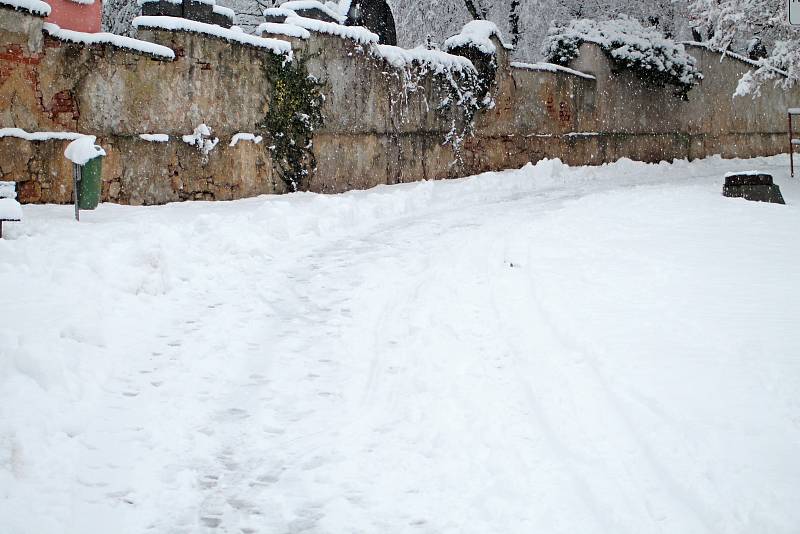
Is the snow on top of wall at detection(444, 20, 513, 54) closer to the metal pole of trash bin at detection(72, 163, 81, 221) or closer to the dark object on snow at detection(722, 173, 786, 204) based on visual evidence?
the dark object on snow at detection(722, 173, 786, 204)

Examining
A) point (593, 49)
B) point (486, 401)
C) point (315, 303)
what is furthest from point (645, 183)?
point (486, 401)

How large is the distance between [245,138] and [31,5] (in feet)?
11.9

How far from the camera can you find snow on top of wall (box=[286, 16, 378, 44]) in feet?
42.8

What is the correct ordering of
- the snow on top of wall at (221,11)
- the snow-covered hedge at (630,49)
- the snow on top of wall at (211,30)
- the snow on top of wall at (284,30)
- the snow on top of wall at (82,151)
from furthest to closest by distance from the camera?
the snow-covered hedge at (630,49) → the snow on top of wall at (221,11) → the snow on top of wall at (284,30) → the snow on top of wall at (211,30) → the snow on top of wall at (82,151)

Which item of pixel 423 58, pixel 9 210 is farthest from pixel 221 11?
pixel 9 210

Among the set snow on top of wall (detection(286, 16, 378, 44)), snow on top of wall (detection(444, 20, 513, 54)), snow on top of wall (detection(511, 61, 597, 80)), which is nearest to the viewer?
snow on top of wall (detection(286, 16, 378, 44))

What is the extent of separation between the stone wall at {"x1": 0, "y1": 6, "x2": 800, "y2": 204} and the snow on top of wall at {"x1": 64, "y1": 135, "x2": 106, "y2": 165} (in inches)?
27.0

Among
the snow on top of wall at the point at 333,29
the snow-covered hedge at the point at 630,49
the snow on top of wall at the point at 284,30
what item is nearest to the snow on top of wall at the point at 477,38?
the snow on top of wall at the point at 333,29

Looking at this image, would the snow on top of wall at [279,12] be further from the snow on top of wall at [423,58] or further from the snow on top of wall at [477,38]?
the snow on top of wall at [477,38]

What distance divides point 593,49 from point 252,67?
12.1m

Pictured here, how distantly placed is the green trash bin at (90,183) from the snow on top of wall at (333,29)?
507 cm

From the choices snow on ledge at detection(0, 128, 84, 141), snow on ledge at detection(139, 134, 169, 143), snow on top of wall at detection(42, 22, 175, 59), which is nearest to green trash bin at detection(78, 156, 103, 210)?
snow on ledge at detection(0, 128, 84, 141)

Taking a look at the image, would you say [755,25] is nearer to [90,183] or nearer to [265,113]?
[265,113]

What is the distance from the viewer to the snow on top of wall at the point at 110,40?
31.6 feet
